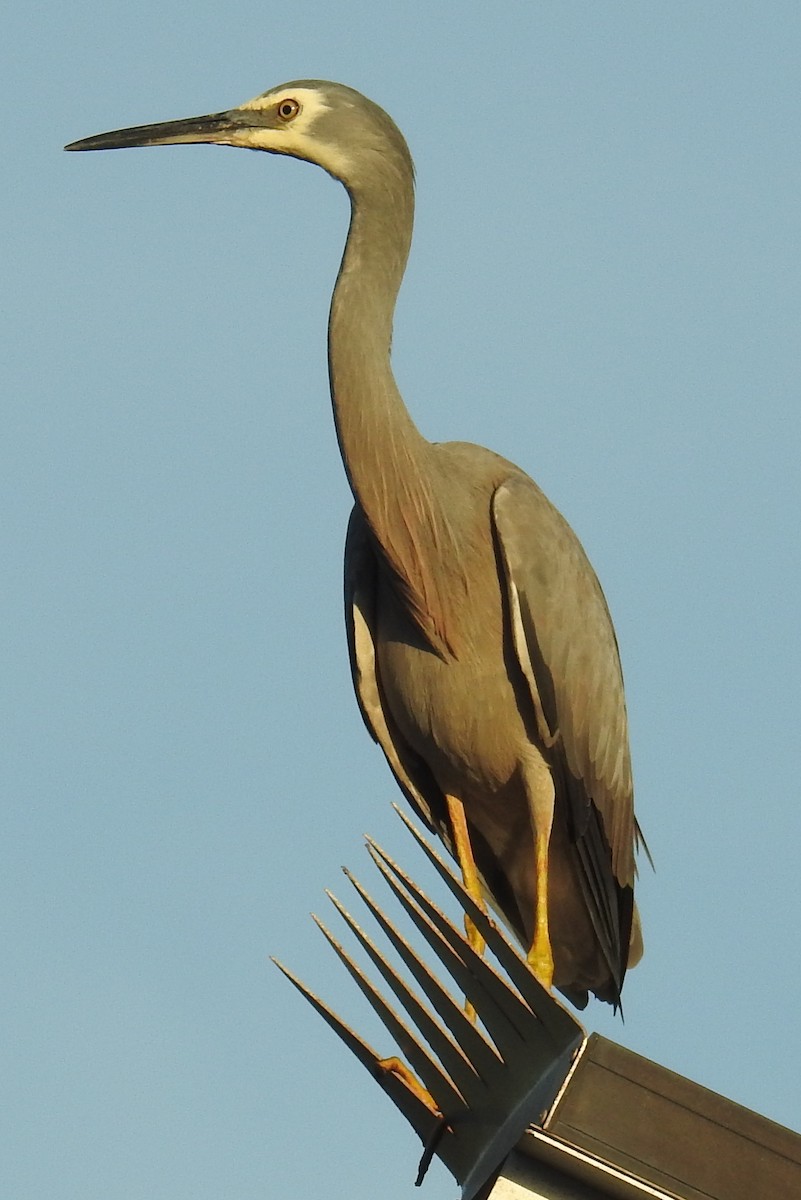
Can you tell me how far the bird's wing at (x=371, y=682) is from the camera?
622cm

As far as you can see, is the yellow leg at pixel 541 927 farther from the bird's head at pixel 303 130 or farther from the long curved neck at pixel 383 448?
the bird's head at pixel 303 130

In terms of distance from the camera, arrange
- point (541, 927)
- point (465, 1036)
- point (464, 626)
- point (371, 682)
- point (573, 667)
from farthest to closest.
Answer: point (371, 682)
point (573, 667)
point (464, 626)
point (541, 927)
point (465, 1036)

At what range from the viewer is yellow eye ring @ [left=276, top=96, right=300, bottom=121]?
6289 mm

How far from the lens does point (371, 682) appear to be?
6.22 m

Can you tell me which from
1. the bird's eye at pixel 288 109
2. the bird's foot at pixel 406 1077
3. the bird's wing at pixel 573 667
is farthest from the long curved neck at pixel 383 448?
the bird's foot at pixel 406 1077

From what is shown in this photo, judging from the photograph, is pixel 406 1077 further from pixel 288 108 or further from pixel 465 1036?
pixel 288 108

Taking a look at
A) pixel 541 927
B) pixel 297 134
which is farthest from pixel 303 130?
pixel 541 927

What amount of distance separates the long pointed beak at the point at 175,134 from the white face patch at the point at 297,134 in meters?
0.03

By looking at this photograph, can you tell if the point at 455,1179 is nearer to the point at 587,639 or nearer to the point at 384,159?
the point at 587,639

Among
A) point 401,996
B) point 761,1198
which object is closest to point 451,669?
point 401,996

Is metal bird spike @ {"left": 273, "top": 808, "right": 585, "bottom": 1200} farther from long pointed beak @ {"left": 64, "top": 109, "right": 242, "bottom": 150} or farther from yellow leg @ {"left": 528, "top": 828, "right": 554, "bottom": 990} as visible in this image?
long pointed beak @ {"left": 64, "top": 109, "right": 242, "bottom": 150}

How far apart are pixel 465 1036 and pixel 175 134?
3301mm

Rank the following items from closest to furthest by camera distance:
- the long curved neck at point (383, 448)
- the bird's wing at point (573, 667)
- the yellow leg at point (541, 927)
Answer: the yellow leg at point (541, 927)
the long curved neck at point (383, 448)
the bird's wing at point (573, 667)

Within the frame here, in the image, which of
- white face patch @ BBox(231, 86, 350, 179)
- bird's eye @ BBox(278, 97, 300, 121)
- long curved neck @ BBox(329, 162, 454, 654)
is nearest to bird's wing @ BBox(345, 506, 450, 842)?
long curved neck @ BBox(329, 162, 454, 654)
